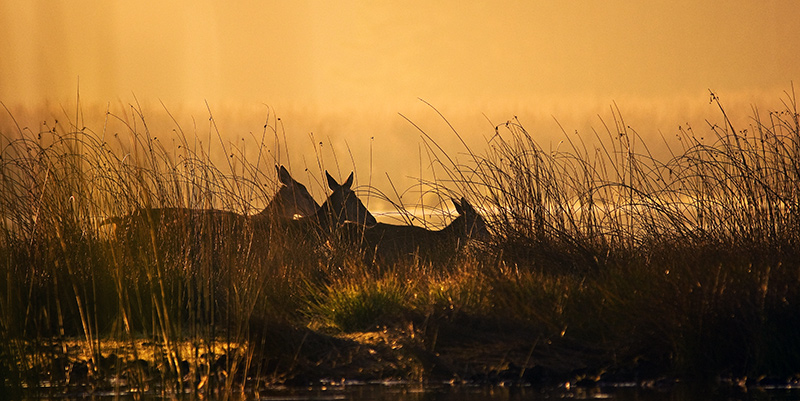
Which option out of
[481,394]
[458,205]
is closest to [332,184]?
[458,205]

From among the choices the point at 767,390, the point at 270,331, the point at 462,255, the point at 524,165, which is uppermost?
the point at 524,165

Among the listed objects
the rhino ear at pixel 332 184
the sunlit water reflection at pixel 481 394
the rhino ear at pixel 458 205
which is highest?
the rhino ear at pixel 332 184

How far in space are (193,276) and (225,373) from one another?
1.74 m

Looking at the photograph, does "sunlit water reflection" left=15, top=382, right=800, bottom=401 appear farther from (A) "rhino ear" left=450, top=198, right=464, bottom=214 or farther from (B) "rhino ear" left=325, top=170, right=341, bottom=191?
(B) "rhino ear" left=325, top=170, right=341, bottom=191

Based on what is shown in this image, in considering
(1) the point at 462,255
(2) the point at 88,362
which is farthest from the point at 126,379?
(1) the point at 462,255

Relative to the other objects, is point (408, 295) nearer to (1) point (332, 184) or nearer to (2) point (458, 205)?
(2) point (458, 205)

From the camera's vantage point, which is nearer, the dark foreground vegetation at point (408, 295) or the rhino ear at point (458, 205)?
the dark foreground vegetation at point (408, 295)

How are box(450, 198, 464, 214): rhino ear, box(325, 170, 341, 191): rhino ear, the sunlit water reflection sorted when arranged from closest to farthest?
the sunlit water reflection
box(450, 198, 464, 214): rhino ear
box(325, 170, 341, 191): rhino ear

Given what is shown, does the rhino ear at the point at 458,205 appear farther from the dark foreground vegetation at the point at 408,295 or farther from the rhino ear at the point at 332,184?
the rhino ear at the point at 332,184

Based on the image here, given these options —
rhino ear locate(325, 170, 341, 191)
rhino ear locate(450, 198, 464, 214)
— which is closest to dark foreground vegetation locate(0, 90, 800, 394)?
rhino ear locate(450, 198, 464, 214)

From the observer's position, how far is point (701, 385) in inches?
168

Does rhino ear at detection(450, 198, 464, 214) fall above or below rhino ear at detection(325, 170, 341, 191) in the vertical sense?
below

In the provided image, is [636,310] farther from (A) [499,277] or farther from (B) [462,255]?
(B) [462,255]

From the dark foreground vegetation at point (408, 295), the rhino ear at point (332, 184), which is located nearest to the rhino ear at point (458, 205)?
the dark foreground vegetation at point (408, 295)
